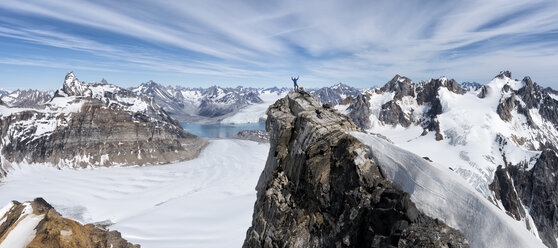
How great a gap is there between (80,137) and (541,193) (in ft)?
711

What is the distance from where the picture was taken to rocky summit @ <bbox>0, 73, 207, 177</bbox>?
144m

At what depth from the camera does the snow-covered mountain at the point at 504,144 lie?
87625 millimetres

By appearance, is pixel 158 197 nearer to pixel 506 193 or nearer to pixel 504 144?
pixel 506 193

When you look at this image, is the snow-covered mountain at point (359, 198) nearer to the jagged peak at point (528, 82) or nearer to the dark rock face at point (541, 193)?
the dark rock face at point (541, 193)

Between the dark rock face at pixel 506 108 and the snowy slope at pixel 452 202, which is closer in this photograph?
the snowy slope at pixel 452 202

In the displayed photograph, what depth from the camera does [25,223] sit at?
1087 inches

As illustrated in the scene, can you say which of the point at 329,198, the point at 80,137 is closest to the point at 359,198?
the point at 329,198

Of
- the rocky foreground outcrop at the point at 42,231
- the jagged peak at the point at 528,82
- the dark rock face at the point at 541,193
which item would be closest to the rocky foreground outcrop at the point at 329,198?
the rocky foreground outcrop at the point at 42,231

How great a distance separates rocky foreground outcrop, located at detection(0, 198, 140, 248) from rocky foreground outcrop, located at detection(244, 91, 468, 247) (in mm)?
19590

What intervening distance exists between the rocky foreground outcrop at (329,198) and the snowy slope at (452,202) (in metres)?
0.59

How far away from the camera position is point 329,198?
14875mm

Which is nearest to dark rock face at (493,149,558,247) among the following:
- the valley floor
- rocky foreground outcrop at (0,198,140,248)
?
the valley floor

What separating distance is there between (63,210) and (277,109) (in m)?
101

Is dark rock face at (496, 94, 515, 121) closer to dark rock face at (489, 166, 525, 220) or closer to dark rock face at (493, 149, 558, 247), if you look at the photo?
dark rock face at (493, 149, 558, 247)
